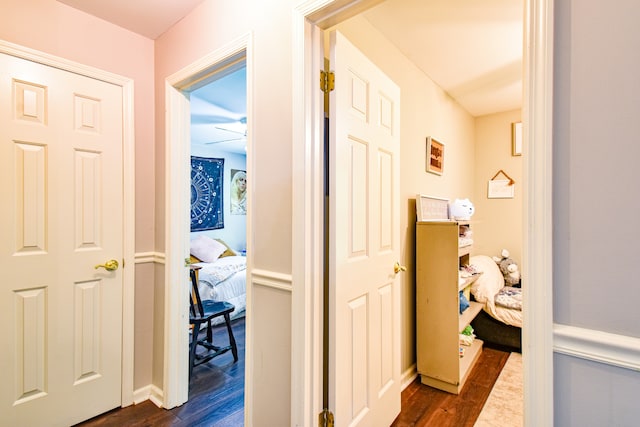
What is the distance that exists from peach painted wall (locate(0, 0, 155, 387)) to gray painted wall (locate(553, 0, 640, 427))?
7.28ft

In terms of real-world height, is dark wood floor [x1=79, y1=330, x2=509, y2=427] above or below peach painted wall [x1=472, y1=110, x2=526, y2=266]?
below

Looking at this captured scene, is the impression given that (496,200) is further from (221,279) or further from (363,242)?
(221,279)

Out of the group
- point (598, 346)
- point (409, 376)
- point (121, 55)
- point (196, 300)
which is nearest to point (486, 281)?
point (409, 376)

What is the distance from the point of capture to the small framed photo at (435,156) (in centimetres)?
268

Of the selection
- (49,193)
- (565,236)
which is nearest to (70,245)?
(49,193)

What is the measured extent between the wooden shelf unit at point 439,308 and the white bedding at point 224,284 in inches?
76.2

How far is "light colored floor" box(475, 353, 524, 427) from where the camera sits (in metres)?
1.86

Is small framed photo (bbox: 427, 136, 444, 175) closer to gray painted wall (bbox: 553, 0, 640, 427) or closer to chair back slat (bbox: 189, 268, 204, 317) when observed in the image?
gray painted wall (bbox: 553, 0, 640, 427)

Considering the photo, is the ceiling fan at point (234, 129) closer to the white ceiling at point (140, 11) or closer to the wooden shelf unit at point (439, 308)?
the white ceiling at point (140, 11)

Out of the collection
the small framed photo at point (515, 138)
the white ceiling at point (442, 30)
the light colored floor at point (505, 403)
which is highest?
the white ceiling at point (442, 30)

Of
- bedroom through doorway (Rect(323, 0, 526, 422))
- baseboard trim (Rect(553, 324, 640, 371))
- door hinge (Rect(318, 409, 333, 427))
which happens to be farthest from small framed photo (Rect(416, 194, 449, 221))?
baseboard trim (Rect(553, 324, 640, 371))

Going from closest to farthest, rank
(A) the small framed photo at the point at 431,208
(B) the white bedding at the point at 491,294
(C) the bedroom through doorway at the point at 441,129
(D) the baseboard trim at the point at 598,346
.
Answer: (D) the baseboard trim at the point at 598,346 < (C) the bedroom through doorway at the point at 441,129 < (A) the small framed photo at the point at 431,208 < (B) the white bedding at the point at 491,294

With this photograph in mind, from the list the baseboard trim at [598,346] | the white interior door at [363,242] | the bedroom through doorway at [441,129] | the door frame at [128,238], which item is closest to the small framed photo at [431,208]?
the bedroom through doorway at [441,129]

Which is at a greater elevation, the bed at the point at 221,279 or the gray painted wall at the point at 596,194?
the gray painted wall at the point at 596,194
